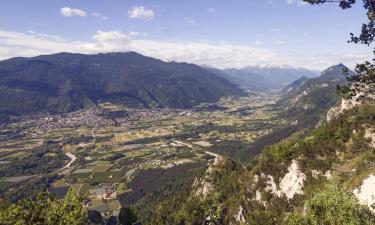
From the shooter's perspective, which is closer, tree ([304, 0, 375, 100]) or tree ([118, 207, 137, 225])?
tree ([118, 207, 137, 225])

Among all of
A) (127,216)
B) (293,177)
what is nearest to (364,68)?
(127,216)

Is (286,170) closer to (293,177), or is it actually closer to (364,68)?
(293,177)

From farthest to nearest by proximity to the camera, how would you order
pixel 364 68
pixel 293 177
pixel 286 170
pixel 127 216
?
pixel 286 170
pixel 293 177
pixel 364 68
pixel 127 216

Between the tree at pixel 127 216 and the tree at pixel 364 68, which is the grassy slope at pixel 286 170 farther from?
the tree at pixel 127 216

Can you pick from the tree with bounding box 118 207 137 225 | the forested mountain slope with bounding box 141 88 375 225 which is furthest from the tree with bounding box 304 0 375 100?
the forested mountain slope with bounding box 141 88 375 225

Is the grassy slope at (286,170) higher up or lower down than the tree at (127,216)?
lower down

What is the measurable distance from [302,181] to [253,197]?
792 inches

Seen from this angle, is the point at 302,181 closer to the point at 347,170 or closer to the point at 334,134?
the point at 347,170

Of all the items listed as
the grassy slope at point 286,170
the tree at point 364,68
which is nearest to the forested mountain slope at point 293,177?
the grassy slope at point 286,170

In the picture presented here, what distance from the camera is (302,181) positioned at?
11556cm

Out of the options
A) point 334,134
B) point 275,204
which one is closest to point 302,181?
point 275,204

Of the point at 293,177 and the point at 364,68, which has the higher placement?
the point at 364,68

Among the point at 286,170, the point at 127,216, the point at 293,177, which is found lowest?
the point at 293,177

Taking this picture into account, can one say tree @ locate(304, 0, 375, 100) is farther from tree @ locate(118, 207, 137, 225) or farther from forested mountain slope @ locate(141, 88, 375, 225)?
forested mountain slope @ locate(141, 88, 375, 225)
